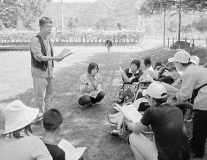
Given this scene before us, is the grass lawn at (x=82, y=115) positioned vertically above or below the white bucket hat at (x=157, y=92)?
below

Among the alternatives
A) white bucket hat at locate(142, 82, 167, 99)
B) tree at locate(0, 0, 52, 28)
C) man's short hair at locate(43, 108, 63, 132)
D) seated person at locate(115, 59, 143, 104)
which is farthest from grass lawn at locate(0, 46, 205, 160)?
tree at locate(0, 0, 52, 28)

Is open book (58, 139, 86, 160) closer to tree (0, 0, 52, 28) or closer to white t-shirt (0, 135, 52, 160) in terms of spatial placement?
white t-shirt (0, 135, 52, 160)

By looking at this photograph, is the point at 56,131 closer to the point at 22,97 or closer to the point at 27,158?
the point at 27,158

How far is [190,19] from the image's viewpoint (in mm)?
43594

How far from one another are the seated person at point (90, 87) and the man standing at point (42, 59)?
35.5 inches

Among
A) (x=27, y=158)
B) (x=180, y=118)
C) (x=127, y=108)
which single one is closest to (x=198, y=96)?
(x=180, y=118)

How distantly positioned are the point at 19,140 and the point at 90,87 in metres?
3.73

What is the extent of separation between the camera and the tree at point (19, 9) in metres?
25.3

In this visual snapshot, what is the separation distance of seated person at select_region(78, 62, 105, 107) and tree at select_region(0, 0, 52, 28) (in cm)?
2205

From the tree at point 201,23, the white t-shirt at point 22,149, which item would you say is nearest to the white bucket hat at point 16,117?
the white t-shirt at point 22,149

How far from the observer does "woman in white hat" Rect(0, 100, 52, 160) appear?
6.58 ft

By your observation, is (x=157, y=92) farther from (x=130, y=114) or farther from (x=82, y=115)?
(x=82, y=115)

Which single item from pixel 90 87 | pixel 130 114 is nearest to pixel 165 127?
pixel 130 114

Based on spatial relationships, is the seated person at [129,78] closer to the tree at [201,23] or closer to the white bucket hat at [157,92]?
the white bucket hat at [157,92]
